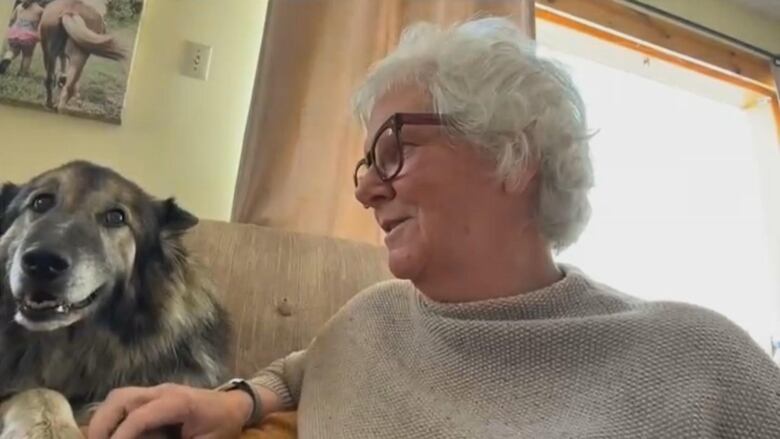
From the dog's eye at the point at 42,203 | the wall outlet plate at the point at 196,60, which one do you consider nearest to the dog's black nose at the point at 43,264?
the dog's eye at the point at 42,203

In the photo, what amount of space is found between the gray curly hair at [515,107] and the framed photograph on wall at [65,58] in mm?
863

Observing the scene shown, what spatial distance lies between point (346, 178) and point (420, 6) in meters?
0.62

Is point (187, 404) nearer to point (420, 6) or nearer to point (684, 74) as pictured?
point (420, 6)

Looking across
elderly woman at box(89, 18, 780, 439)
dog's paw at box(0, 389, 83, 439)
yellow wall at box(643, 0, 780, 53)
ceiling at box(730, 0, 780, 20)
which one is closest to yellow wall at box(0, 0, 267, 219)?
elderly woman at box(89, 18, 780, 439)

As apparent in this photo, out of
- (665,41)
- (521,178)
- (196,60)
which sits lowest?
(521,178)

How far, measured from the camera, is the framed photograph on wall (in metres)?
1.46

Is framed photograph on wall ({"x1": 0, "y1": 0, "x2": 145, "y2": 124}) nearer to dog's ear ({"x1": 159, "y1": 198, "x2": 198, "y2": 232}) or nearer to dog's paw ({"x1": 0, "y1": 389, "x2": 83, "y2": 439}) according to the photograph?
dog's ear ({"x1": 159, "y1": 198, "x2": 198, "y2": 232})

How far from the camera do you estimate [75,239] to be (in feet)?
2.88

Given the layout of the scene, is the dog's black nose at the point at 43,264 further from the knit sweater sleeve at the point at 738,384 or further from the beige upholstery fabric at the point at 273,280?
the knit sweater sleeve at the point at 738,384

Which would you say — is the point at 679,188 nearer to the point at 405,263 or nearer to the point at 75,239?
the point at 405,263

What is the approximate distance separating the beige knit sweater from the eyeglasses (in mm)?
194

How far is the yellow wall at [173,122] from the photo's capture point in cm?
146

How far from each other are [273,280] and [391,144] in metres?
0.38

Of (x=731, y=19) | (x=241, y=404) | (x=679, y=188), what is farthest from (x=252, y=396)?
(x=731, y=19)
